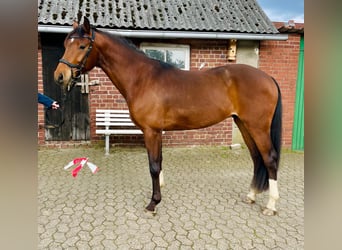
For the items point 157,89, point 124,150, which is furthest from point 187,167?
point 157,89

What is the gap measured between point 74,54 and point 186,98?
3.95ft

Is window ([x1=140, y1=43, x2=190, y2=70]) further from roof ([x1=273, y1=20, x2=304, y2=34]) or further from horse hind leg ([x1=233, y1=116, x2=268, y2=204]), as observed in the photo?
horse hind leg ([x1=233, y1=116, x2=268, y2=204])

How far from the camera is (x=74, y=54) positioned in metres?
2.39

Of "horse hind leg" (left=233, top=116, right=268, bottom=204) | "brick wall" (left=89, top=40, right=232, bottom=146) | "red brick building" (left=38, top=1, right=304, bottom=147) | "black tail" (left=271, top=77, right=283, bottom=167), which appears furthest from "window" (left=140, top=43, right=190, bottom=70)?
"black tail" (left=271, top=77, right=283, bottom=167)

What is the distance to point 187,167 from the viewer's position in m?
4.33

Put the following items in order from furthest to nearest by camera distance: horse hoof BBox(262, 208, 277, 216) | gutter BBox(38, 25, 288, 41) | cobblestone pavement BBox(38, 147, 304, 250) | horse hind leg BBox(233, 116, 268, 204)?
gutter BBox(38, 25, 288, 41)
horse hind leg BBox(233, 116, 268, 204)
horse hoof BBox(262, 208, 277, 216)
cobblestone pavement BBox(38, 147, 304, 250)

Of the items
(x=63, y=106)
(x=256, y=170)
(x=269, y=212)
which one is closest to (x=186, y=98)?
(x=256, y=170)

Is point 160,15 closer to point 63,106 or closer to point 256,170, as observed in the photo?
point 63,106

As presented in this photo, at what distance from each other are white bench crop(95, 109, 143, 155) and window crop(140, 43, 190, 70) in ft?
4.40

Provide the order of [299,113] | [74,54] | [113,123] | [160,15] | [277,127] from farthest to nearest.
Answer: [299,113]
[160,15]
[113,123]
[277,127]
[74,54]

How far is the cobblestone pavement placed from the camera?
87.5 inches
